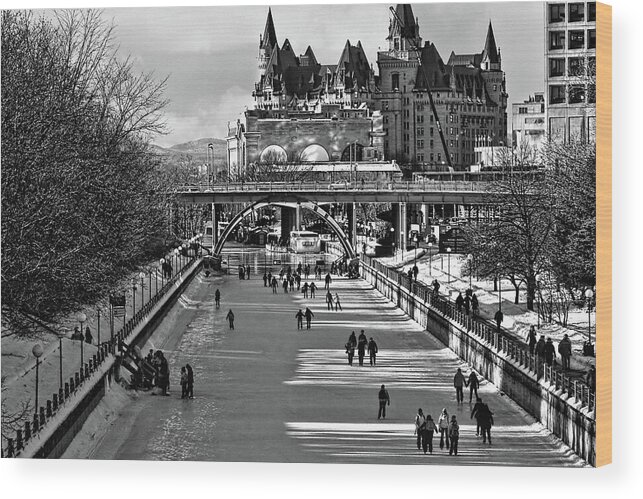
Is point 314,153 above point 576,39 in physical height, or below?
below

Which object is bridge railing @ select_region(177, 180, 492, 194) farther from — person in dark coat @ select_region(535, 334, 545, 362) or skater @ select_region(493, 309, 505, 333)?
person in dark coat @ select_region(535, 334, 545, 362)

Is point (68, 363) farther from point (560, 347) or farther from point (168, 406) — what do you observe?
point (560, 347)

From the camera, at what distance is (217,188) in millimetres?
30750

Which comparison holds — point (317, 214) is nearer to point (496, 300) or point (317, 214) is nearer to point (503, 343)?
point (496, 300)

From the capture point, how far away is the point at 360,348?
2094cm

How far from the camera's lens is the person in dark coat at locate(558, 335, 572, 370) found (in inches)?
685

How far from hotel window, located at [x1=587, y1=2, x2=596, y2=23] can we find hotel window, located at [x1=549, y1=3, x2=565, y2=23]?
0.30m

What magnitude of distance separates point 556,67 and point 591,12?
159 cm

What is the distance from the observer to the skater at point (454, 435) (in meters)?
16.2

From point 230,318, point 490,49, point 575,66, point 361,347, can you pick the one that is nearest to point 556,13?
point 490,49

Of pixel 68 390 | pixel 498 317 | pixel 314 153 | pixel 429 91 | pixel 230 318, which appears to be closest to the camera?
pixel 68 390

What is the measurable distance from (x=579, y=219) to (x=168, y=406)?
5452mm

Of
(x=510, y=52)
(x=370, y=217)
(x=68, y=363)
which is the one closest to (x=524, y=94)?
(x=510, y=52)

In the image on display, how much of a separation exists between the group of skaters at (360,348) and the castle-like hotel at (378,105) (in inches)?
111
